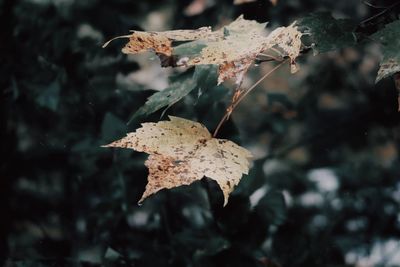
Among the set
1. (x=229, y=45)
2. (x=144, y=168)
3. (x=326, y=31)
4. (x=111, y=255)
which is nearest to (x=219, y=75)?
(x=229, y=45)

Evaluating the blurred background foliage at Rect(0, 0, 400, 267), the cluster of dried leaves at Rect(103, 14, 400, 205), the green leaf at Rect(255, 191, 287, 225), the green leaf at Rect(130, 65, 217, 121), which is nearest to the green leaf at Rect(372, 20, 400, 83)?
A: the cluster of dried leaves at Rect(103, 14, 400, 205)

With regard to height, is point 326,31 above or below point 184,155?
above

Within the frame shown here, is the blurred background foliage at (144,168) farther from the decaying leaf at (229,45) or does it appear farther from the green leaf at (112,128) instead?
the decaying leaf at (229,45)

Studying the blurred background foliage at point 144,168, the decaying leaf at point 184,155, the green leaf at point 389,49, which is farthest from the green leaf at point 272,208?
the green leaf at point 389,49

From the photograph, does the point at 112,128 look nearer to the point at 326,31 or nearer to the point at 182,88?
the point at 182,88

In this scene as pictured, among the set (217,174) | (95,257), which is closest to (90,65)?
(95,257)

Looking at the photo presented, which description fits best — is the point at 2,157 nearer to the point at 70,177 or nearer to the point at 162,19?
the point at 70,177
